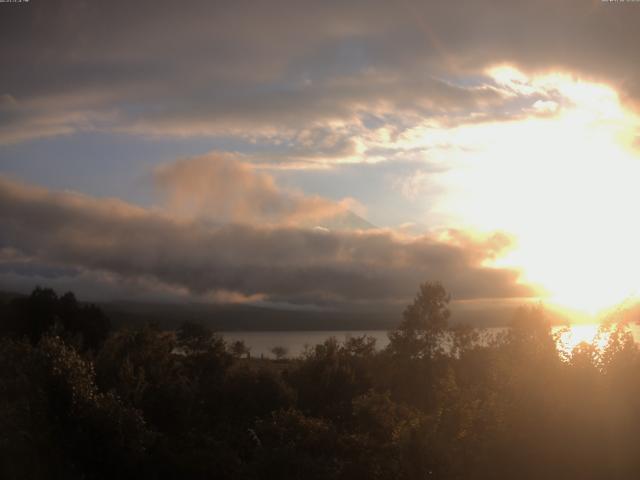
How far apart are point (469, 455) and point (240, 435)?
856 cm

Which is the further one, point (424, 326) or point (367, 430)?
point (424, 326)

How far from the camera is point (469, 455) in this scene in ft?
50.2

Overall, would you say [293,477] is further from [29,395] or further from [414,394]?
[414,394]

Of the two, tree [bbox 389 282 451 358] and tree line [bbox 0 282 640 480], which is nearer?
tree line [bbox 0 282 640 480]

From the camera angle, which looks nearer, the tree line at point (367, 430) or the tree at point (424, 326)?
the tree line at point (367, 430)

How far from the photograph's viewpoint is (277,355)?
333ft

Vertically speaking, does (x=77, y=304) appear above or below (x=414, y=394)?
above

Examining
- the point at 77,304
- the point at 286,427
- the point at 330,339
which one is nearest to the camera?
the point at 286,427

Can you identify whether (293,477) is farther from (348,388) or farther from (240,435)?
(348,388)

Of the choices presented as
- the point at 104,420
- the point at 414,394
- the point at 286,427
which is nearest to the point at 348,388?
the point at 414,394

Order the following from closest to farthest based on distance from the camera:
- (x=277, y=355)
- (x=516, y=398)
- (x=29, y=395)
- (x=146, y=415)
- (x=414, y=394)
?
(x=516, y=398)
(x=29, y=395)
(x=146, y=415)
(x=414, y=394)
(x=277, y=355)

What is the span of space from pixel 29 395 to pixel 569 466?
13011 mm

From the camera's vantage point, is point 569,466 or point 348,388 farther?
point 348,388

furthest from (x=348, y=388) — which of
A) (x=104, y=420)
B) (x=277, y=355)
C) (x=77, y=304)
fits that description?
(x=277, y=355)
